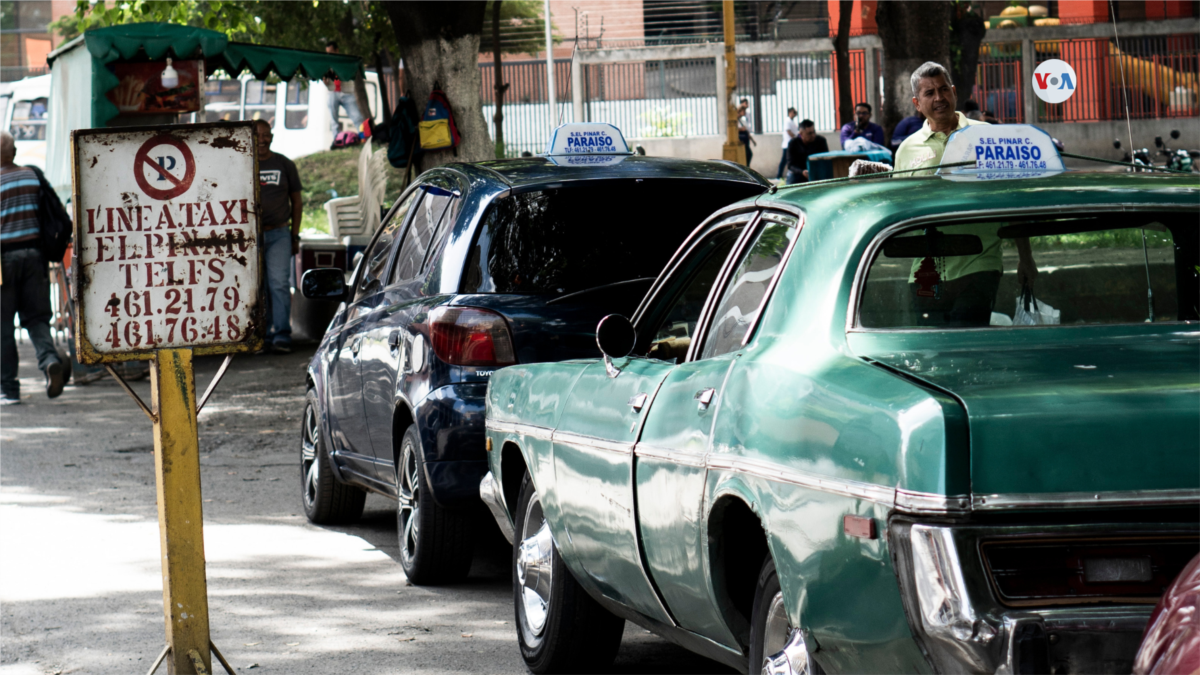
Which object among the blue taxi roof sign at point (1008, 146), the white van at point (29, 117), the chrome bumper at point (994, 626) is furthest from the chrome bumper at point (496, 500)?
the white van at point (29, 117)

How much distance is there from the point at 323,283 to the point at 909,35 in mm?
9058

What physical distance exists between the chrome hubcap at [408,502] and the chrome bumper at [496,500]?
2.65ft

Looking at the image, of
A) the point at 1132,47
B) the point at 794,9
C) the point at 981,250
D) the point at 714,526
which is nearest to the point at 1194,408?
the point at 981,250

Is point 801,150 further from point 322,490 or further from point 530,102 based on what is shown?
point 322,490

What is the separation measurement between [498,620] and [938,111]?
3.55 m

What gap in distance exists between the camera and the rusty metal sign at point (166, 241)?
4.81m

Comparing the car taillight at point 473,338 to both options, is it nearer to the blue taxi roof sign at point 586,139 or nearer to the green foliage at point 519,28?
the blue taxi roof sign at point 586,139

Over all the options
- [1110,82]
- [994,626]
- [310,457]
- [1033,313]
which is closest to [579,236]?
[310,457]

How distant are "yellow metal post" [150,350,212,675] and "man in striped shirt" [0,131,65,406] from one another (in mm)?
9466

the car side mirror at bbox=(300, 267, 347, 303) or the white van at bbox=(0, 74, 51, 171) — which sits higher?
the white van at bbox=(0, 74, 51, 171)

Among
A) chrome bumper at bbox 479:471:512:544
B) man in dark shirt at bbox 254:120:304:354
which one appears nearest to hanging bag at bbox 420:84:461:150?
man in dark shirt at bbox 254:120:304:354

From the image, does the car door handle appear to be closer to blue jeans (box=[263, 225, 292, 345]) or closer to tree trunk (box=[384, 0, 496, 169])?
tree trunk (box=[384, 0, 496, 169])

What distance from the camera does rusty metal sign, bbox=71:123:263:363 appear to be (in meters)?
4.81

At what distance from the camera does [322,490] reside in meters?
8.17
